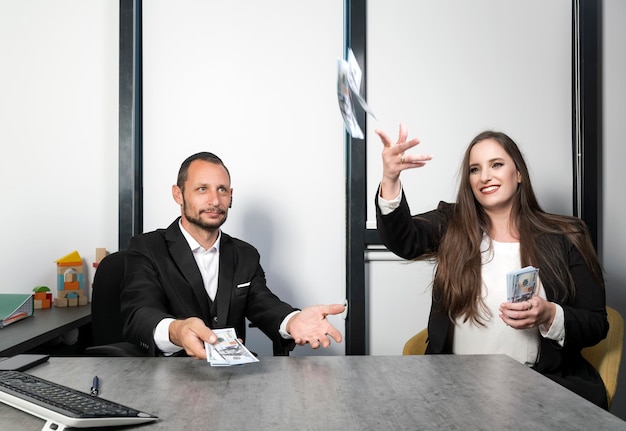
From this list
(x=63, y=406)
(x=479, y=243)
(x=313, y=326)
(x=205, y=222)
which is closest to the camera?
(x=63, y=406)

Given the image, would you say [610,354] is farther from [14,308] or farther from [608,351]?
[14,308]

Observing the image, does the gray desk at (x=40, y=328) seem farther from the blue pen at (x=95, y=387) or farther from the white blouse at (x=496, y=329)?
the white blouse at (x=496, y=329)

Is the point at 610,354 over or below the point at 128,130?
below

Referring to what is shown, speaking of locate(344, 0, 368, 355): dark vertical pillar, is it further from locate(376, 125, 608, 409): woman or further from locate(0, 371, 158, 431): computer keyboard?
locate(0, 371, 158, 431): computer keyboard

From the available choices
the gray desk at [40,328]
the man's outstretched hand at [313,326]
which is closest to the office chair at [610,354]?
the man's outstretched hand at [313,326]

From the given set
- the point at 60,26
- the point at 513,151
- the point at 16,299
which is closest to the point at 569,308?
the point at 513,151

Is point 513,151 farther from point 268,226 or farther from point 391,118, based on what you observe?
point 268,226

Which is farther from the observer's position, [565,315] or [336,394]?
[565,315]

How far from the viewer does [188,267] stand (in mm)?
2506

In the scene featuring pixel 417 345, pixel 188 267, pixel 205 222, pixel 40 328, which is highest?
pixel 205 222

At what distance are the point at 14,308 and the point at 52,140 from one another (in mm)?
1141

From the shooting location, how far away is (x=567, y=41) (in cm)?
337

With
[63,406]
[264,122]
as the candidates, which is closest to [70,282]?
[264,122]

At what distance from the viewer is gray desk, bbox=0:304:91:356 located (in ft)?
6.97
